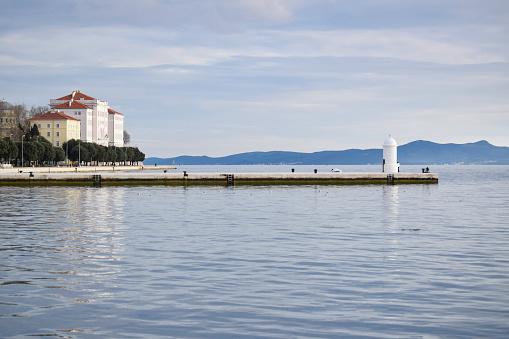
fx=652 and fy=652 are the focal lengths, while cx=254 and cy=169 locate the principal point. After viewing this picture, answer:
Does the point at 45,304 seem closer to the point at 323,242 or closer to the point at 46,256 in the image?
the point at 46,256

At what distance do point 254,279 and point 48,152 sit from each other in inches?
4802

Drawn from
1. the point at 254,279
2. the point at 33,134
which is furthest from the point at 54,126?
the point at 254,279

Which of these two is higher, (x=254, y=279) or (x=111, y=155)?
(x=111, y=155)

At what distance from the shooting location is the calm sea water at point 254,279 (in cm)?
1115

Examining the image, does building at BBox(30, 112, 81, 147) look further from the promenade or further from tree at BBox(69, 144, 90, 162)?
the promenade

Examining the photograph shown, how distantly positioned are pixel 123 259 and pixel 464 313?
989 centimetres

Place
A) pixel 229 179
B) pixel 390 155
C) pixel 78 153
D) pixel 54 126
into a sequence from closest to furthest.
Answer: pixel 229 179 < pixel 390 155 < pixel 78 153 < pixel 54 126

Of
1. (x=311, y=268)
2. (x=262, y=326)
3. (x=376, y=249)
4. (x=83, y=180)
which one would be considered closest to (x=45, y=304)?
(x=262, y=326)

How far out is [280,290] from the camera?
1404cm

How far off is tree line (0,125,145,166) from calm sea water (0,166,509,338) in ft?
289

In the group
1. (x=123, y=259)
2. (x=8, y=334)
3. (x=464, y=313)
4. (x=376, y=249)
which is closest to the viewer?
(x=8, y=334)

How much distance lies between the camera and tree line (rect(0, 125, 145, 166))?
114062mm

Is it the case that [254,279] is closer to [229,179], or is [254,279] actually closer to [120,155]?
[229,179]

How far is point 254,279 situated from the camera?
50.2 feet
